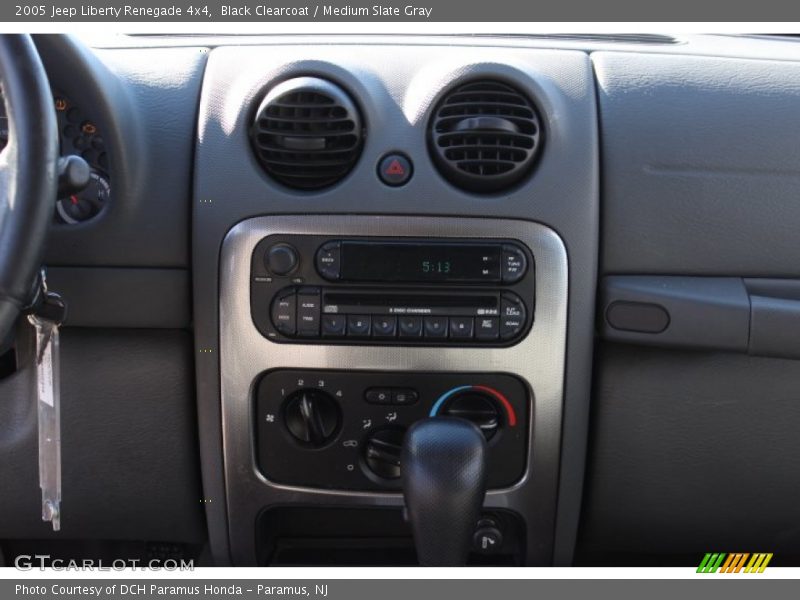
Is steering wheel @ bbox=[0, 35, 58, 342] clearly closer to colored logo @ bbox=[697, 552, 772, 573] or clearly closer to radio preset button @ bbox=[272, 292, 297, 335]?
radio preset button @ bbox=[272, 292, 297, 335]

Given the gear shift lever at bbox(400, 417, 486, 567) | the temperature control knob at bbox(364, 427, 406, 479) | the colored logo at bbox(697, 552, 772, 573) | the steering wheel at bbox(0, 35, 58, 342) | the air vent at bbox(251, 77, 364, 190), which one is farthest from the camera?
the colored logo at bbox(697, 552, 772, 573)

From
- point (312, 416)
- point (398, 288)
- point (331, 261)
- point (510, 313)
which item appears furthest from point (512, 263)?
point (312, 416)

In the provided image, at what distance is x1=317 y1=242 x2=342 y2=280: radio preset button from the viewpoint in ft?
4.53

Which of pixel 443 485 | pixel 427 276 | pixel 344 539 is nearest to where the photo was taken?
pixel 443 485

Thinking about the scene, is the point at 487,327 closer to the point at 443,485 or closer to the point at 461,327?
the point at 461,327

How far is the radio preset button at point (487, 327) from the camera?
1.38 m

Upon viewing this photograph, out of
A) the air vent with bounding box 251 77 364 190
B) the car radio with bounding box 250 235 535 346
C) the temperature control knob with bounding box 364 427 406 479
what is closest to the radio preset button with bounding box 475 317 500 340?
the car radio with bounding box 250 235 535 346

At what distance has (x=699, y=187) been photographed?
4.63 ft

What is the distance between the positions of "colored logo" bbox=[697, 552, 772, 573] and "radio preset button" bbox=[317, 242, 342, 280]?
0.90 m

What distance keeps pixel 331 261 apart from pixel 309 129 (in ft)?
0.69

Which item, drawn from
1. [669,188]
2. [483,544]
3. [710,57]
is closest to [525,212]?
[669,188]

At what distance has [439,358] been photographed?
4.58ft

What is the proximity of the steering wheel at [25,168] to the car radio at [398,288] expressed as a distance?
36 cm

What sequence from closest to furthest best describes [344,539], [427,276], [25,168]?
[25,168] < [427,276] < [344,539]
